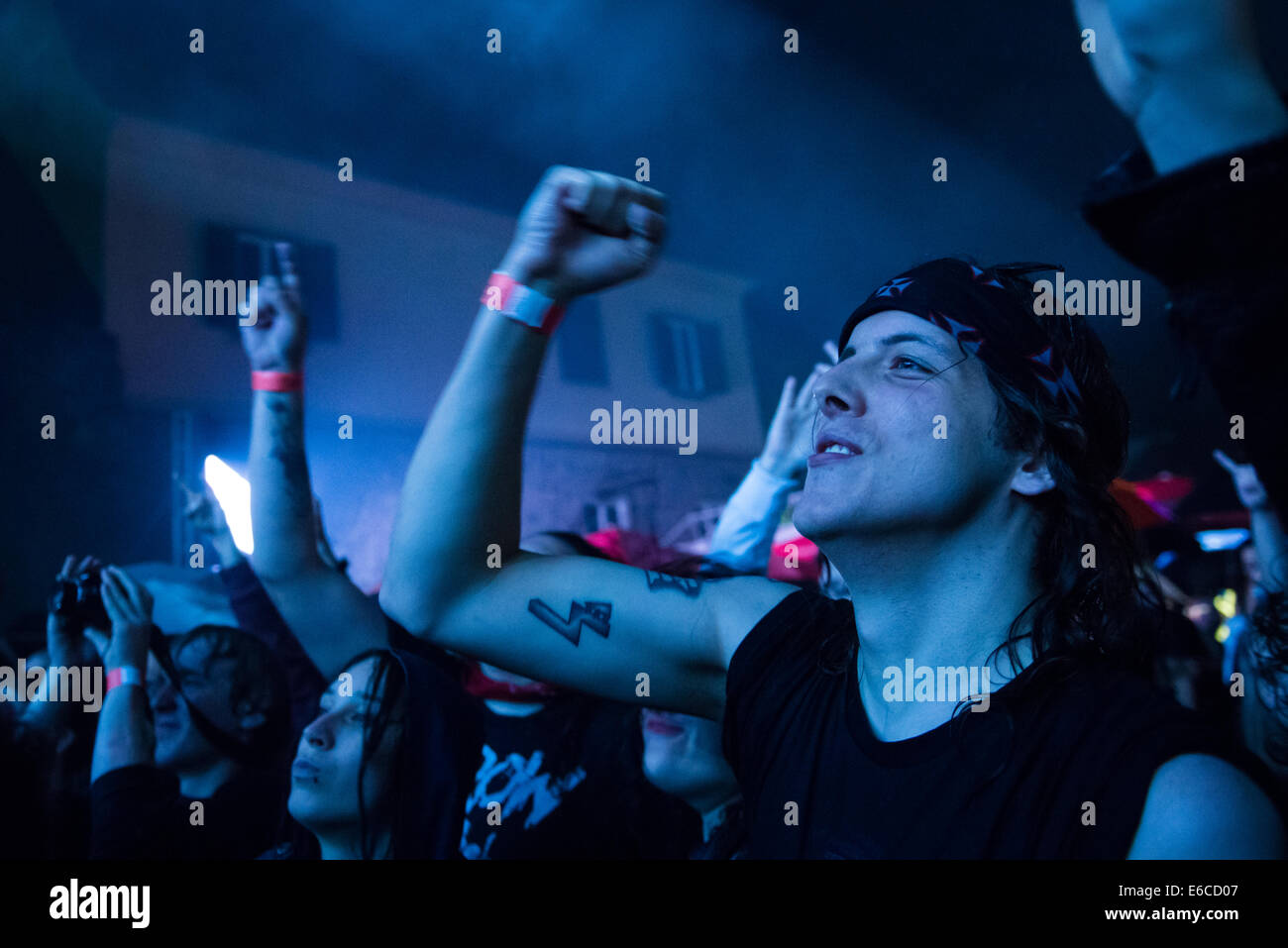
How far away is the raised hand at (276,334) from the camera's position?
2.45 metres

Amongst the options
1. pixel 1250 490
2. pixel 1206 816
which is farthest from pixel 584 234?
pixel 1250 490

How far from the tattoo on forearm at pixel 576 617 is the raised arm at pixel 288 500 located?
4.17ft

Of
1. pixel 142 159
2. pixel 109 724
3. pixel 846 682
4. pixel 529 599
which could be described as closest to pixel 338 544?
pixel 109 724

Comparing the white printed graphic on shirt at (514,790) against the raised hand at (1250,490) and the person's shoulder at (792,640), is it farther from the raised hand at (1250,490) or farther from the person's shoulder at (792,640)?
the raised hand at (1250,490)

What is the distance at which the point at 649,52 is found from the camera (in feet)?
12.7

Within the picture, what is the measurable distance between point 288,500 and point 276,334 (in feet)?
1.57

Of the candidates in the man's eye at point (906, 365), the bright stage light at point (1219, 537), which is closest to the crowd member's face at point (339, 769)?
the man's eye at point (906, 365)

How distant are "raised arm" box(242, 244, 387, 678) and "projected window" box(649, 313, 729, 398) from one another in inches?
92.9

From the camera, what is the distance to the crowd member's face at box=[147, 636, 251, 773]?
2.60 metres

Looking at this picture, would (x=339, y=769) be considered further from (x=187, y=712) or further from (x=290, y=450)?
(x=290, y=450)

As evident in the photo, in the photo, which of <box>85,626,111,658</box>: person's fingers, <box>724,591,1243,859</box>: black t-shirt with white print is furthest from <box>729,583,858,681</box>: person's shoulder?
<box>85,626,111,658</box>: person's fingers

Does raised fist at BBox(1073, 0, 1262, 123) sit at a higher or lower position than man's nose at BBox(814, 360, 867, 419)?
higher

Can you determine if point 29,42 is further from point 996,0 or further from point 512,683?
point 996,0

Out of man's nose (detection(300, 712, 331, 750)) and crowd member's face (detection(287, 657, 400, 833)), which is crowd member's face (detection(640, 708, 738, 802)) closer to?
crowd member's face (detection(287, 657, 400, 833))
